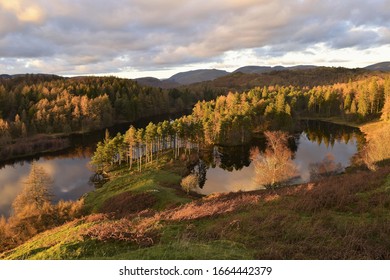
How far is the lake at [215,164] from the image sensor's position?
2539 inches

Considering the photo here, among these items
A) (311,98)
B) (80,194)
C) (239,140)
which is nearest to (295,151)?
(239,140)

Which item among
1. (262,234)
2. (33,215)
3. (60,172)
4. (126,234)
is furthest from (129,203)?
(60,172)

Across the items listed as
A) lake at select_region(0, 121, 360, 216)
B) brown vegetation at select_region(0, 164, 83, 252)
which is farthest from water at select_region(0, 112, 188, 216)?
brown vegetation at select_region(0, 164, 83, 252)

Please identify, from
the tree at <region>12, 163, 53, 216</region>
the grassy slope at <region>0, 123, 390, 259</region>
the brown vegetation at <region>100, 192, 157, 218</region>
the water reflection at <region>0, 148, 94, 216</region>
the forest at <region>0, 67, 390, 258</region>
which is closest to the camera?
the grassy slope at <region>0, 123, 390, 259</region>

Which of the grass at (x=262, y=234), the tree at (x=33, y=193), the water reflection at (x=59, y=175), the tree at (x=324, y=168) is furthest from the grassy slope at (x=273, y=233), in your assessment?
the water reflection at (x=59, y=175)

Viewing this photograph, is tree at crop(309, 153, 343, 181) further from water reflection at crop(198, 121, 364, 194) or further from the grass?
the grass

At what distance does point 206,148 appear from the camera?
96312mm

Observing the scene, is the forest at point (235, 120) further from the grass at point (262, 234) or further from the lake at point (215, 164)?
the grass at point (262, 234)

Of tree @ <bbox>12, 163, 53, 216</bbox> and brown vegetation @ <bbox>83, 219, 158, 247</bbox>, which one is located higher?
brown vegetation @ <bbox>83, 219, 158, 247</bbox>

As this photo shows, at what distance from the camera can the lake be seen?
64.5 m

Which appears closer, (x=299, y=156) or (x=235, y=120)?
(x=299, y=156)

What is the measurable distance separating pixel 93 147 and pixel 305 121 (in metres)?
94.5

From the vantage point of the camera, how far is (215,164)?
81.2 metres

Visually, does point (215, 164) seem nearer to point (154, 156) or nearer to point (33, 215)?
point (154, 156)
